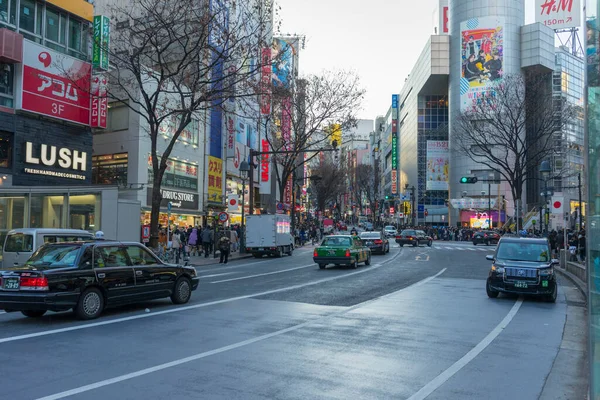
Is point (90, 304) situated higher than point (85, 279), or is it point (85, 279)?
point (85, 279)

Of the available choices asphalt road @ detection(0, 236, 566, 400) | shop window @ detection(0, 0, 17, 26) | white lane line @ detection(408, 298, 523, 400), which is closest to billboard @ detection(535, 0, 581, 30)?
shop window @ detection(0, 0, 17, 26)

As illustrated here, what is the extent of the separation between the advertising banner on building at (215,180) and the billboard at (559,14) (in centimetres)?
6199

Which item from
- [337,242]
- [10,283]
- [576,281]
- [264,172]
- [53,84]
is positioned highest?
[53,84]

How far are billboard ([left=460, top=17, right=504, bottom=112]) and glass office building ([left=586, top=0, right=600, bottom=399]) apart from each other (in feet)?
250

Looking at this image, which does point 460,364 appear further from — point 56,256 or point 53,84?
point 53,84

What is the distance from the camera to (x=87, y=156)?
98.8 ft

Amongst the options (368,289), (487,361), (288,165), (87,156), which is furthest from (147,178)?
(487,361)

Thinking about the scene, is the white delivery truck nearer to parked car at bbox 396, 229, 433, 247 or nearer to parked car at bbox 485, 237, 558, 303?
parked car at bbox 396, 229, 433, 247

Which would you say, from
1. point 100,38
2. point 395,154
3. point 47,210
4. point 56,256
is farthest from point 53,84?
point 395,154

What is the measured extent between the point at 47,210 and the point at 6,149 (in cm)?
630

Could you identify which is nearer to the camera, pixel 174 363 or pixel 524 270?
pixel 174 363

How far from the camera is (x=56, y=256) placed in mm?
10492

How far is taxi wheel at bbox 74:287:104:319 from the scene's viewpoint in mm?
10094

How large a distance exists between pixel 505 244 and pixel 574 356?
7274 millimetres
